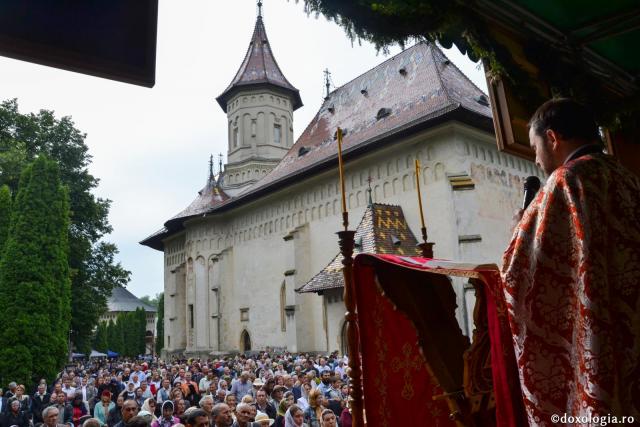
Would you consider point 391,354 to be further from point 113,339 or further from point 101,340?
point 113,339

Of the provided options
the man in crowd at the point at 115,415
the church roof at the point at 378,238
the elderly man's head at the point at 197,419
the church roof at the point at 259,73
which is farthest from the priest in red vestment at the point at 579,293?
the church roof at the point at 259,73

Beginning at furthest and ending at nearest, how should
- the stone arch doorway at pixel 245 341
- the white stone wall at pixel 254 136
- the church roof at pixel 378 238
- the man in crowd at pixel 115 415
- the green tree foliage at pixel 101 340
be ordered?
the green tree foliage at pixel 101 340 → the white stone wall at pixel 254 136 → the stone arch doorway at pixel 245 341 → the church roof at pixel 378 238 → the man in crowd at pixel 115 415

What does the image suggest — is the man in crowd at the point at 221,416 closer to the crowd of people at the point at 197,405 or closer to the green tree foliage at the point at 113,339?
the crowd of people at the point at 197,405

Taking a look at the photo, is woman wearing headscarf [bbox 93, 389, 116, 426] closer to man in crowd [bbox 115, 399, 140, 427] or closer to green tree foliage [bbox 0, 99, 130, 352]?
man in crowd [bbox 115, 399, 140, 427]

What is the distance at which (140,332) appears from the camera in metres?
59.2

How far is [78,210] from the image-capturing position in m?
27.0

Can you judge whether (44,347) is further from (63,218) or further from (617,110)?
(617,110)

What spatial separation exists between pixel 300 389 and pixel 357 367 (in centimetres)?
723

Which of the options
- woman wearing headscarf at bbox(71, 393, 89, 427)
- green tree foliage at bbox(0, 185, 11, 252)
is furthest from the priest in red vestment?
green tree foliage at bbox(0, 185, 11, 252)

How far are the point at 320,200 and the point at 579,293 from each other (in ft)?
64.6

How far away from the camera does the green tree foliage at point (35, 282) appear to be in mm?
15859

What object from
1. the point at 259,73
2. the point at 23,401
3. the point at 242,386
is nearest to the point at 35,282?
the point at 23,401

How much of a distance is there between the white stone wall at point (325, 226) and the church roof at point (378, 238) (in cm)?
60

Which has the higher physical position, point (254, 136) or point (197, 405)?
point (254, 136)
